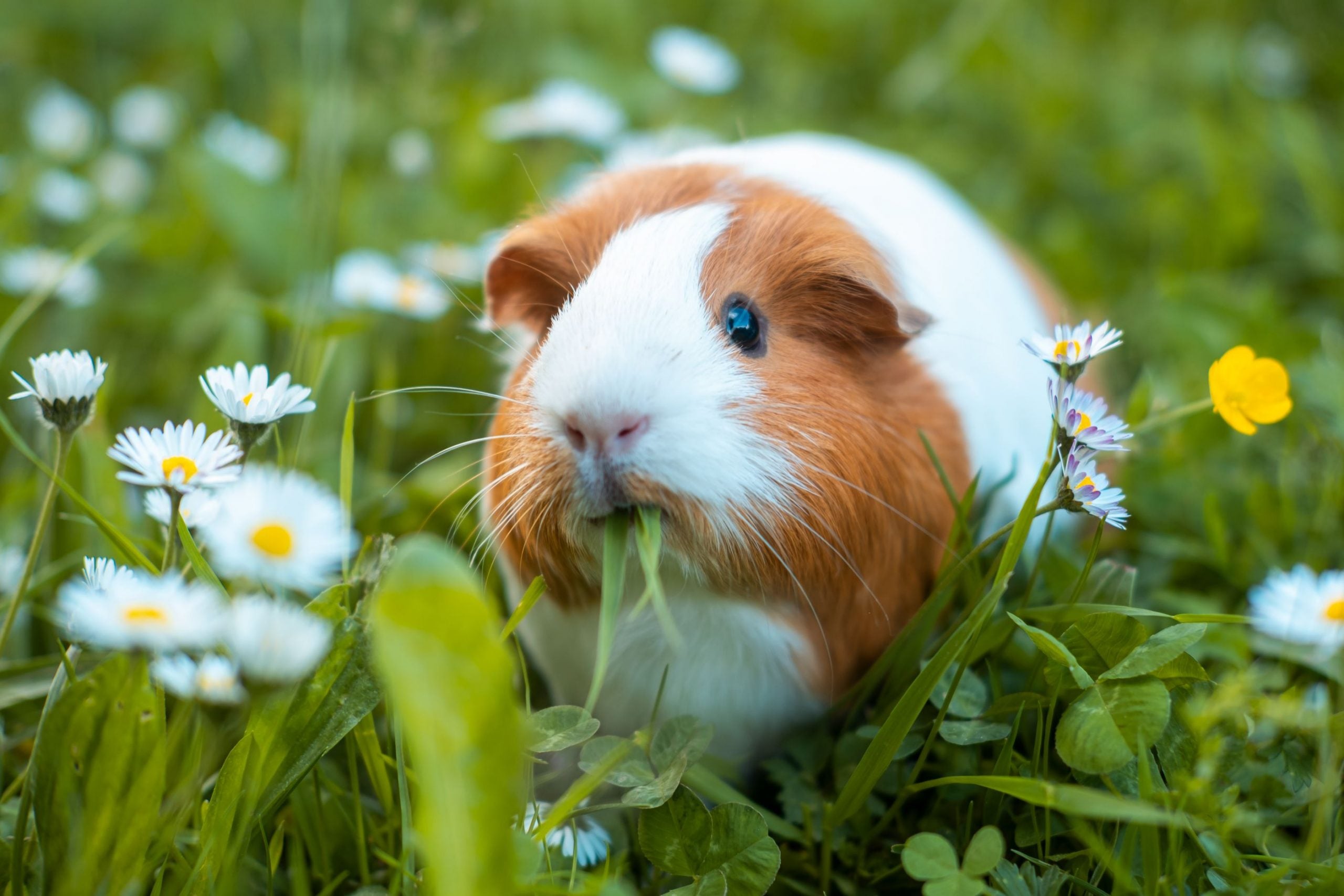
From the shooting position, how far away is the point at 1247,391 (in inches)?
72.9

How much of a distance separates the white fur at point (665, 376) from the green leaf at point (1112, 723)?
0.58 m

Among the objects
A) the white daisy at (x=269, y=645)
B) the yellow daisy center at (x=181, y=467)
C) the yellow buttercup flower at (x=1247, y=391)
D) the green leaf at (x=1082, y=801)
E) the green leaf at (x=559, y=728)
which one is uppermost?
the yellow buttercup flower at (x=1247, y=391)

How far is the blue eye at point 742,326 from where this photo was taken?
6.17 ft

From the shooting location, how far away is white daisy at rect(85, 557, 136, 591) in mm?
1572

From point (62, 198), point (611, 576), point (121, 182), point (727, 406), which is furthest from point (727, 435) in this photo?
point (121, 182)

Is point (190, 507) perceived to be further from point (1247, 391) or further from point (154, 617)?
point (1247, 391)

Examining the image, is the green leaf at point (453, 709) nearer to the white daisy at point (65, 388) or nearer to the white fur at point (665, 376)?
the white fur at point (665, 376)

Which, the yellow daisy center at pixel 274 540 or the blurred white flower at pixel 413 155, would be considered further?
the blurred white flower at pixel 413 155

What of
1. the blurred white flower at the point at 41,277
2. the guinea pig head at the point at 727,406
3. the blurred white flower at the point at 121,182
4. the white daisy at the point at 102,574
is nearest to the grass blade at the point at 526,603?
the guinea pig head at the point at 727,406

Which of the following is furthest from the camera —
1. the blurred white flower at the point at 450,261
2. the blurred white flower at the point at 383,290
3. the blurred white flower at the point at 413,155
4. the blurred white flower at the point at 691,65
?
the blurred white flower at the point at 691,65

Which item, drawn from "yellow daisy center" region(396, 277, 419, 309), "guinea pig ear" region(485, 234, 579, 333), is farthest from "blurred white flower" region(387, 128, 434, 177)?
"guinea pig ear" region(485, 234, 579, 333)

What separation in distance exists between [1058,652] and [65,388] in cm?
159

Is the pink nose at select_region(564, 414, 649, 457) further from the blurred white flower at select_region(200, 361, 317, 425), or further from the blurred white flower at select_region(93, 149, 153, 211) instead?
the blurred white flower at select_region(93, 149, 153, 211)

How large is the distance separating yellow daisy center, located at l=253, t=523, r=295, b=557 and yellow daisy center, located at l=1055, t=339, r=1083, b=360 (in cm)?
122
